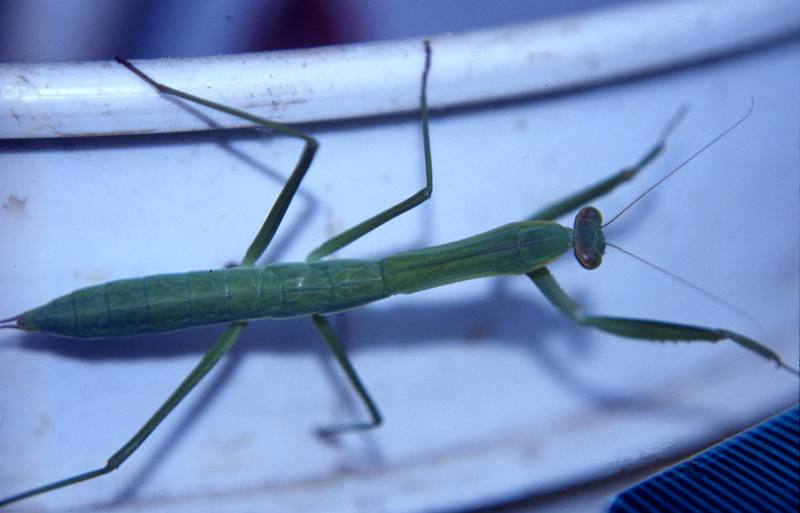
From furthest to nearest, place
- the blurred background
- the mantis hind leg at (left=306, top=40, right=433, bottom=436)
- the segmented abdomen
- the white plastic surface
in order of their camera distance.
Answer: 1. the blurred background
2. the mantis hind leg at (left=306, top=40, right=433, bottom=436)
3. the segmented abdomen
4. the white plastic surface

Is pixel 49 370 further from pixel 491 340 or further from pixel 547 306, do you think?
pixel 547 306

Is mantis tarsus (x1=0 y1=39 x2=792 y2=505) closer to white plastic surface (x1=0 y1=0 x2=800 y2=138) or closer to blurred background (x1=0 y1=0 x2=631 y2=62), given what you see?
white plastic surface (x1=0 y1=0 x2=800 y2=138)

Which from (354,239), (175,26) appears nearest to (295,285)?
(354,239)

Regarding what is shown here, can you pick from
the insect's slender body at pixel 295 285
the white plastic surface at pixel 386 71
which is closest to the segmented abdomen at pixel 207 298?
the insect's slender body at pixel 295 285

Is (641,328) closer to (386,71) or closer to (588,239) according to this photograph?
(588,239)

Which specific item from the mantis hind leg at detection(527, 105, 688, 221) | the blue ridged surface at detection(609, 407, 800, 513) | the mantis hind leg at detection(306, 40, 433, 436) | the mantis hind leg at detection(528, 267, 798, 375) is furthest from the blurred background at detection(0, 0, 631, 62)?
the blue ridged surface at detection(609, 407, 800, 513)

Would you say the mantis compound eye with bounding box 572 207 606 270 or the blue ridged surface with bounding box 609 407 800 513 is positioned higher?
the mantis compound eye with bounding box 572 207 606 270

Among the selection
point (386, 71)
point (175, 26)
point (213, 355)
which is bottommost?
point (213, 355)

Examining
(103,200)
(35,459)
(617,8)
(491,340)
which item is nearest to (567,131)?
(617,8)
